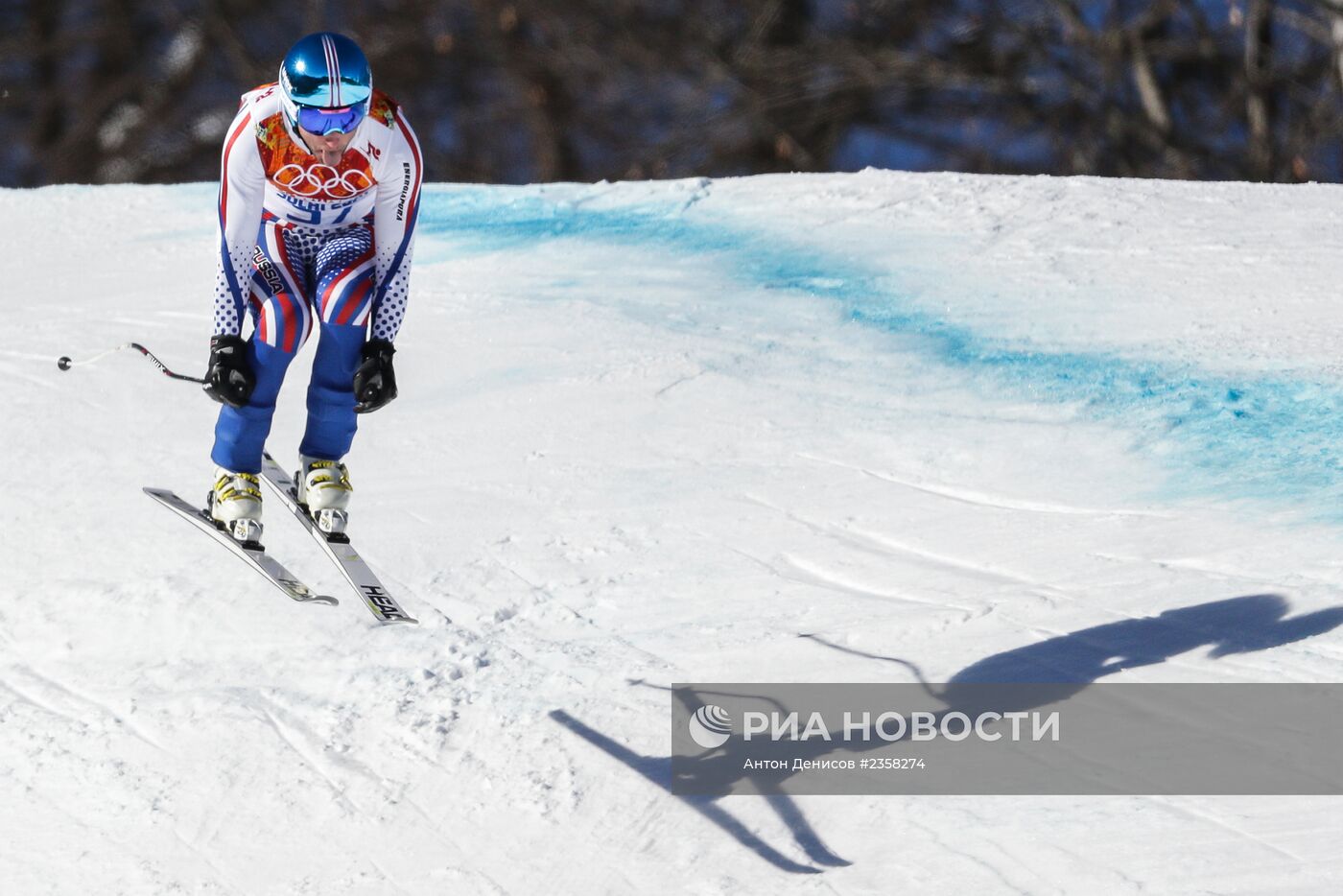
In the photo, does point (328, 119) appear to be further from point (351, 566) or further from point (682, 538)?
point (682, 538)

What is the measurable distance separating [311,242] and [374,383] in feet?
1.56

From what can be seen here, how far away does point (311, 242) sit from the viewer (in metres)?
5.21

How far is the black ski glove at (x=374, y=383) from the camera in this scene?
5.09 meters

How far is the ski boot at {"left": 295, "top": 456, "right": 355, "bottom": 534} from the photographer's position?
5.37 metres

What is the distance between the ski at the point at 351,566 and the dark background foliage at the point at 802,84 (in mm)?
10674

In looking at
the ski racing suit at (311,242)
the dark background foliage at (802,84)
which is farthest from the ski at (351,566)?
the dark background foliage at (802,84)

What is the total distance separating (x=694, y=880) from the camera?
4.30 metres

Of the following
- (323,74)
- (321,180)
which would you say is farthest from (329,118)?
(321,180)

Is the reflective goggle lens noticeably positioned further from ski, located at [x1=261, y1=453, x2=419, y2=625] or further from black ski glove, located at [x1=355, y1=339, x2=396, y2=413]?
ski, located at [x1=261, y1=453, x2=419, y2=625]

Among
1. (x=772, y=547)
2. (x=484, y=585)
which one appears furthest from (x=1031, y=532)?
(x=484, y=585)

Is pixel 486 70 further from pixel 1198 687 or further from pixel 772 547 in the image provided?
pixel 1198 687

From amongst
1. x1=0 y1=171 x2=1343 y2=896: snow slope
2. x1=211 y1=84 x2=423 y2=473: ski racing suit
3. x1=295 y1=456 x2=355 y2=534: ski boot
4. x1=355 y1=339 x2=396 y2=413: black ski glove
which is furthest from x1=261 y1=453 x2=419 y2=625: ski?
x1=355 y1=339 x2=396 y2=413: black ski glove

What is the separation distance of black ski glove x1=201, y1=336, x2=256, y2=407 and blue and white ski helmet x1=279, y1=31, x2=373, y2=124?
758 millimetres

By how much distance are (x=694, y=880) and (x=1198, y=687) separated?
1.63 metres
